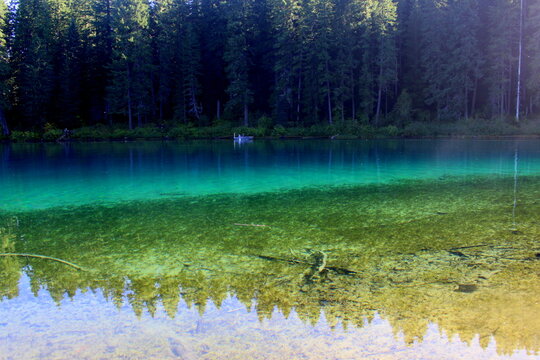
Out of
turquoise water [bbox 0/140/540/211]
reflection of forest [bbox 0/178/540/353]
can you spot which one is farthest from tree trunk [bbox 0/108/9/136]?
reflection of forest [bbox 0/178/540/353]

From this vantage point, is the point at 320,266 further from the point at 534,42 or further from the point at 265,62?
the point at 265,62

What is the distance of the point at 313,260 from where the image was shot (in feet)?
17.4

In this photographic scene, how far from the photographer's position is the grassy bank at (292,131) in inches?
1307

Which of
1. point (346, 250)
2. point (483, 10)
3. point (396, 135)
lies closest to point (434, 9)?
point (483, 10)

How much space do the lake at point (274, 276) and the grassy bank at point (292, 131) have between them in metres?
25.1

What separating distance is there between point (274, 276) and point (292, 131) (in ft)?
113

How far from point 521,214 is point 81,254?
23.0 feet

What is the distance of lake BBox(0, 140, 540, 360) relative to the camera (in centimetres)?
348

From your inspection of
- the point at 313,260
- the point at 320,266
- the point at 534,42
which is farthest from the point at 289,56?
the point at 320,266

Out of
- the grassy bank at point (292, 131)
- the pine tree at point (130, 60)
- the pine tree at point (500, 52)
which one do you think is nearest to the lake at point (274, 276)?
the grassy bank at point (292, 131)

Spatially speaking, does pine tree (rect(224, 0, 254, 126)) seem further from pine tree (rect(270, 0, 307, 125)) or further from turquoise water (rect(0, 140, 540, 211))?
turquoise water (rect(0, 140, 540, 211))

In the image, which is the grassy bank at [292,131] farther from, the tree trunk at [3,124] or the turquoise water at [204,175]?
the turquoise water at [204,175]

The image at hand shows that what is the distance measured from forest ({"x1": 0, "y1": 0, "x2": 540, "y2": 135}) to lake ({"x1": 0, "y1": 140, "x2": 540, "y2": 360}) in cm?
2927

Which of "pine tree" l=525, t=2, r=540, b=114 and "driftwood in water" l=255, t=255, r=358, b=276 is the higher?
"pine tree" l=525, t=2, r=540, b=114
